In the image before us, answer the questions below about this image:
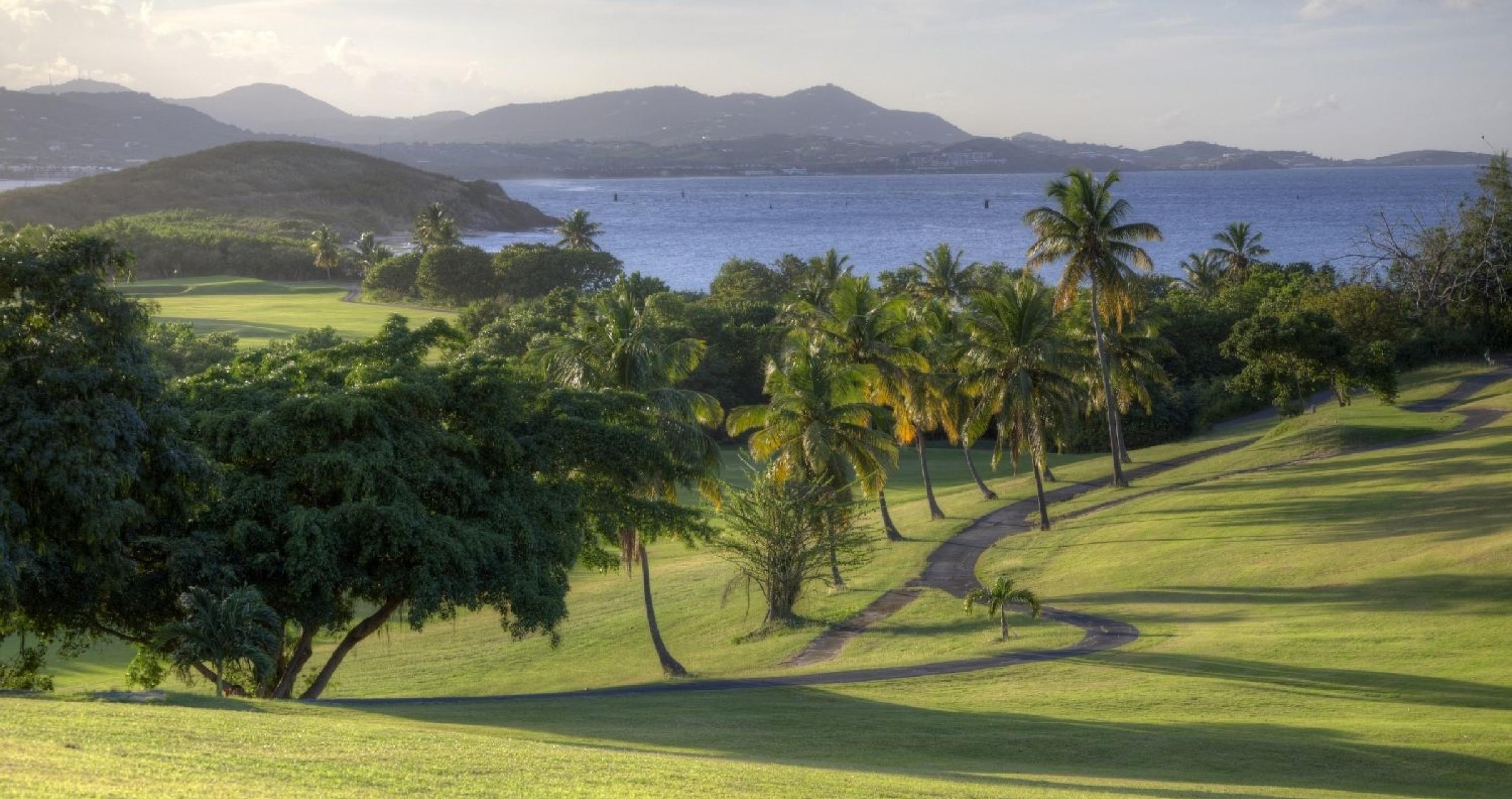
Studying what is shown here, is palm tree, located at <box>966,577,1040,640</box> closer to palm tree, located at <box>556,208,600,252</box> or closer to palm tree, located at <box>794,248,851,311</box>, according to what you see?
palm tree, located at <box>794,248,851,311</box>

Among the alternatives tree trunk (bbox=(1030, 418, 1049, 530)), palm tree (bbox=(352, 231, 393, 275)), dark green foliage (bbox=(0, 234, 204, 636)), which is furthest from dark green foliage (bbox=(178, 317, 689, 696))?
palm tree (bbox=(352, 231, 393, 275))

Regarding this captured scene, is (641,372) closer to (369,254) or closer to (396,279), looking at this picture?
(396,279)

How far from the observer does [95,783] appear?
9.27 meters

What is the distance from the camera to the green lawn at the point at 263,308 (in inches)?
3356

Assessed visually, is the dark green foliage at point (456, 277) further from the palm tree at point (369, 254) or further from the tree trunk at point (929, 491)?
the tree trunk at point (929, 491)

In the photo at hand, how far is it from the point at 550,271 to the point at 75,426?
86.6 metres

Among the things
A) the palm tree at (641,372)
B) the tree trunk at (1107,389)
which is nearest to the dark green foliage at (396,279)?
the tree trunk at (1107,389)

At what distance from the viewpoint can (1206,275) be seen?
290 feet

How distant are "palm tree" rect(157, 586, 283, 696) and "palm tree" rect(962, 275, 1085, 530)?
81.3 feet

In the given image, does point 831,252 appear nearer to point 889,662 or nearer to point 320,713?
point 889,662

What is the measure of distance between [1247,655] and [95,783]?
1854 cm

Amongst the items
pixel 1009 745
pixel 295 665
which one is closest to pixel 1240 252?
pixel 1009 745

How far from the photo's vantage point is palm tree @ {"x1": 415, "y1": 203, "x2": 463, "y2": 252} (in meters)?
128

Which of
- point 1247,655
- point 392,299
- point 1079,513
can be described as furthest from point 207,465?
point 392,299
